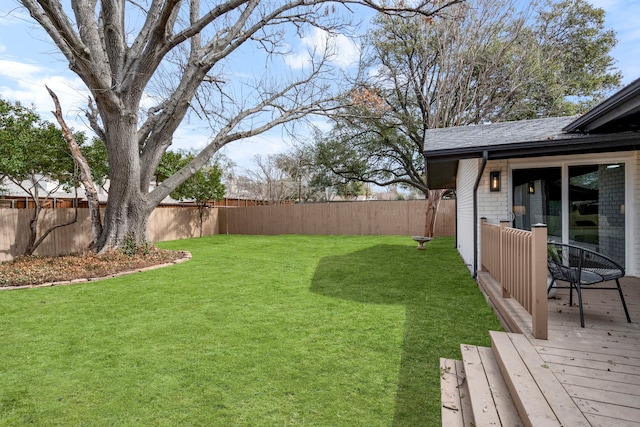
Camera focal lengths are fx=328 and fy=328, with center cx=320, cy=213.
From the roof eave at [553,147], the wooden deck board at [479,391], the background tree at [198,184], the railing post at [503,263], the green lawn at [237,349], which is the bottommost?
the green lawn at [237,349]

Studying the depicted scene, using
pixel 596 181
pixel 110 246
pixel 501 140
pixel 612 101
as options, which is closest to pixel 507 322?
pixel 612 101

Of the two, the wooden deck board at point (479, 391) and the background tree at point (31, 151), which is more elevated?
the background tree at point (31, 151)

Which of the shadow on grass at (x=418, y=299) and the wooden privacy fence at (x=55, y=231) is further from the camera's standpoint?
the wooden privacy fence at (x=55, y=231)

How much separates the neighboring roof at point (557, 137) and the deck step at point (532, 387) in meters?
2.26

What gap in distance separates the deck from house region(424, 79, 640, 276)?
214 centimetres

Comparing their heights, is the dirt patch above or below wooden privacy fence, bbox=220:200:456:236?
below

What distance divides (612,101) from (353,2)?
18.6 ft

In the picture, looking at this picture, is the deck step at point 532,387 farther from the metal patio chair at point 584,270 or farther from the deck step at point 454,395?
the metal patio chair at point 584,270

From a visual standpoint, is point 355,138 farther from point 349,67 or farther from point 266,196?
point 266,196

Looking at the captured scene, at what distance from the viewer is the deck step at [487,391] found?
1779mm

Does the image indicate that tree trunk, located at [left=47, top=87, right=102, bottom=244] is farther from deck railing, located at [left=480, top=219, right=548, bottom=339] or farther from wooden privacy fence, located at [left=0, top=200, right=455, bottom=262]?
deck railing, located at [left=480, top=219, right=548, bottom=339]


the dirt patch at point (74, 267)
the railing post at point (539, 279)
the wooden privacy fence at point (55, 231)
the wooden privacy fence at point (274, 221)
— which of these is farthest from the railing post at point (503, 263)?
the wooden privacy fence at point (55, 231)

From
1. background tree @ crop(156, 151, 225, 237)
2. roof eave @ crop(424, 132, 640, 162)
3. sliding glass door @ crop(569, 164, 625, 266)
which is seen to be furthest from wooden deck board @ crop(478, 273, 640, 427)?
background tree @ crop(156, 151, 225, 237)

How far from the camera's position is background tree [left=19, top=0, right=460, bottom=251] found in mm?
7176
